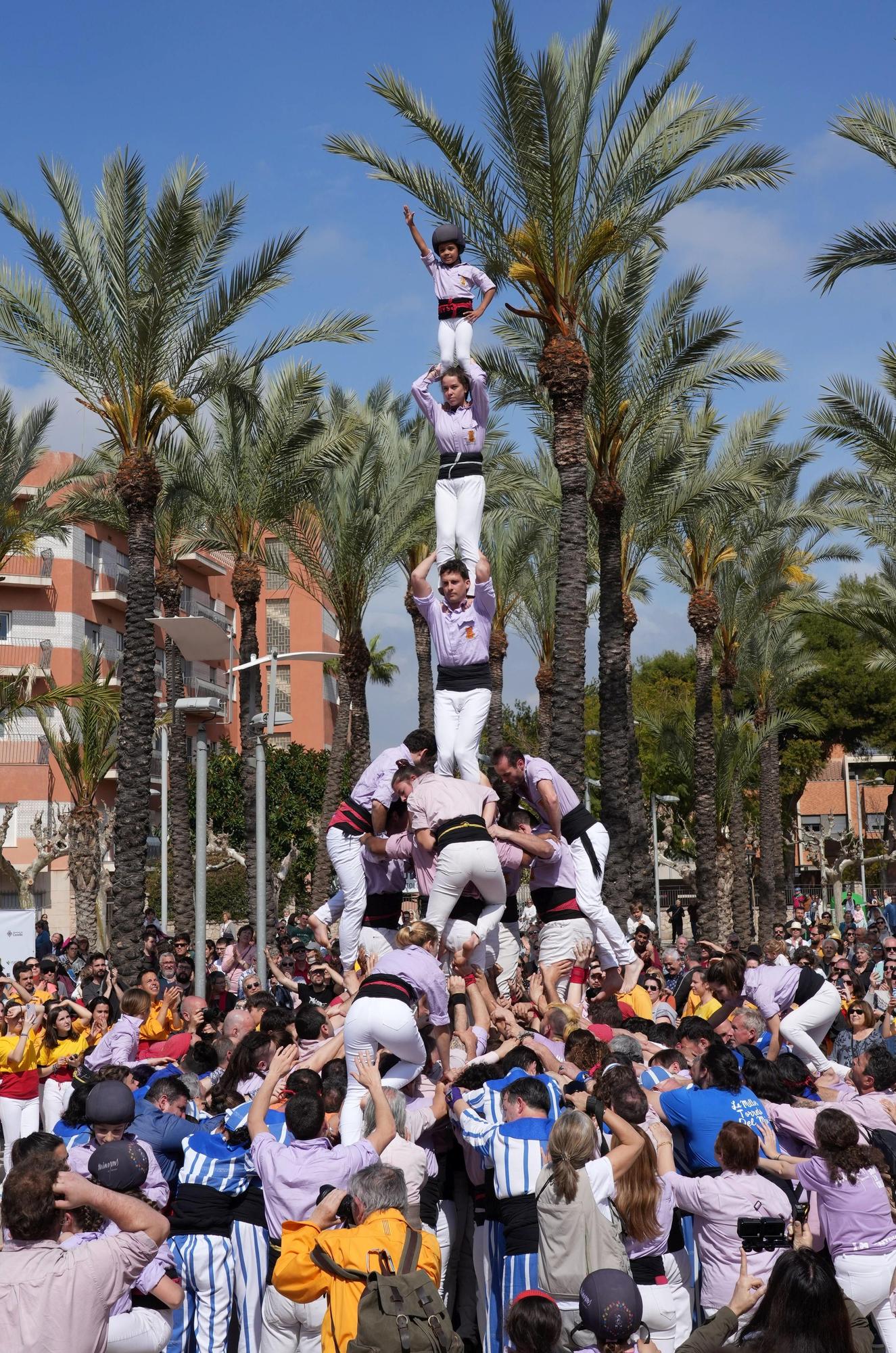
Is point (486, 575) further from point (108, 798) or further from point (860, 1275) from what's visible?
point (108, 798)

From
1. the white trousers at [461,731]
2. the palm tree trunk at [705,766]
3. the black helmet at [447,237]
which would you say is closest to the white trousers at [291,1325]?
the white trousers at [461,731]

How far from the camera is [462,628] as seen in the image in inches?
424

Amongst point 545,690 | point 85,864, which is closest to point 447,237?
point 545,690

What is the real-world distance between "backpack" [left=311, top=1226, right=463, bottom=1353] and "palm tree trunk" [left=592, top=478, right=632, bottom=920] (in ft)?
53.7

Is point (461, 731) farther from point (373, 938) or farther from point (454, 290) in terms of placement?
point (454, 290)

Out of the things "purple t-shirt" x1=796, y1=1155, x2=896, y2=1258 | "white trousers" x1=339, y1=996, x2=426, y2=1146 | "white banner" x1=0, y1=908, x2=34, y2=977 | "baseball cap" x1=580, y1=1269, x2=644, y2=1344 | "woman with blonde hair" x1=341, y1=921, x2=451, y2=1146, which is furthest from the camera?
"white banner" x1=0, y1=908, x2=34, y2=977

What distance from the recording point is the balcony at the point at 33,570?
157ft

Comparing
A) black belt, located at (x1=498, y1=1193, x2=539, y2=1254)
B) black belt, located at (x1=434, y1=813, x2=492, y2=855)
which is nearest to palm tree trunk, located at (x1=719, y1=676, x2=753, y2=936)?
black belt, located at (x1=434, y1=813, x2=492, y2=855)

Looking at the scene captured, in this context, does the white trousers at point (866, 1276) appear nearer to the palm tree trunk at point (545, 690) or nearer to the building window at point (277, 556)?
the building window at point (277, 556)

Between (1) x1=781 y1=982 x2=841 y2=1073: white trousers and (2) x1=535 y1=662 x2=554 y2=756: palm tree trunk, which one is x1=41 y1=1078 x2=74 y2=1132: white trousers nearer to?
(1) x1=781 y1=982 x2=841 y2=1073: white trousers

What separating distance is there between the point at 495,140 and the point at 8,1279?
16.1m

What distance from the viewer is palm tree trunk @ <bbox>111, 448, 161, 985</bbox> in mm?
18969

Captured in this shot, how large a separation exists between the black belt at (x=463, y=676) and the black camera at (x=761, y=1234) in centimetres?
556

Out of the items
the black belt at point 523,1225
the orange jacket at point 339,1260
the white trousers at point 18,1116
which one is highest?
the orange jacket at point 339,1260
